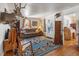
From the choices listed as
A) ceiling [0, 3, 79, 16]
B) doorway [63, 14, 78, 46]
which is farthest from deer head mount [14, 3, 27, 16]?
doorway [63, 14, 78, 46]

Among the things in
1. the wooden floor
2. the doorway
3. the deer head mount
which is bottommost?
the wooden floor

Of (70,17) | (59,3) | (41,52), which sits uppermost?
→ (59,3)

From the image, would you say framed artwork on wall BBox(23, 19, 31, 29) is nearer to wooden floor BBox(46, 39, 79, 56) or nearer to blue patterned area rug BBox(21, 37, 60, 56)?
blue patterned area rug BBox(21, 37, 60, 56)

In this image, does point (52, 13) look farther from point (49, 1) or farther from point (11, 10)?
point (11, 10)

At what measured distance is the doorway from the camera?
1.76 m

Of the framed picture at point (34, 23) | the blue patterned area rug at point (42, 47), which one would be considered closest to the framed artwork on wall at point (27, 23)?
the framed picture at point (34, 23)

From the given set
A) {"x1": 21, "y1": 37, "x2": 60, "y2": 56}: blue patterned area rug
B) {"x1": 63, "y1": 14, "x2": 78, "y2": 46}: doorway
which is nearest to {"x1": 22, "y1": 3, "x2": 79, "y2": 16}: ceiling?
{"x1": 63, "y1": 14, "x2": 78, "y2": 46}: doorway

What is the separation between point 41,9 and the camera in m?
1.76

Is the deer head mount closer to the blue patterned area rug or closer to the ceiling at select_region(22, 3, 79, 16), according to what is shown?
the ceiling at select_region(22, 3, 79, 16)

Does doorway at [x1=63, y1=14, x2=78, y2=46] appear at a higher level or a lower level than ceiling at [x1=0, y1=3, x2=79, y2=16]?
lower

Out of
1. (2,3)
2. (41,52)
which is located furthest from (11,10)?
(41,52)

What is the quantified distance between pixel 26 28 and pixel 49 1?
370 millimetres

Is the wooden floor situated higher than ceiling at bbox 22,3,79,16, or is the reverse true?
ceiling at bbox 22,3,79,16

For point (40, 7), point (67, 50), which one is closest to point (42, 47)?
point (67, 50)
